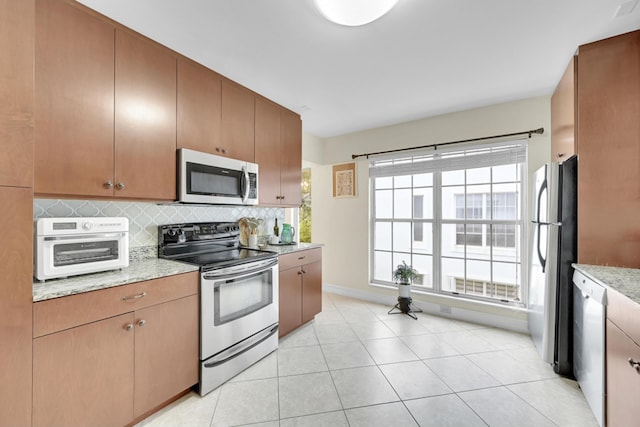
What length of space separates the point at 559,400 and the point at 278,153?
10.0ft

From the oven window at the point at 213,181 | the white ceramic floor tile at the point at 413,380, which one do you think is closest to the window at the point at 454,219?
the white ceramic floor tile at the point at 413,380

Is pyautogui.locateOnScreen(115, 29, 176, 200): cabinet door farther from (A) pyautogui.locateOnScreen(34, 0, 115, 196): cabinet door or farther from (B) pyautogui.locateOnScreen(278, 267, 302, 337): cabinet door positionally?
(B) pyautogui.locateOnScreen(278, 267, 302, 337): cabinet door

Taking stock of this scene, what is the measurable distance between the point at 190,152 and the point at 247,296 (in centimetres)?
122

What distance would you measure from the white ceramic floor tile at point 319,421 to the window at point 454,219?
2297 millimetres

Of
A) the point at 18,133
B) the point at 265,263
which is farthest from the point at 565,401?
the point at 18,133

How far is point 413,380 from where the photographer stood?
2.05 metres

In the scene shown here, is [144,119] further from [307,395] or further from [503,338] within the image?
[503,338]

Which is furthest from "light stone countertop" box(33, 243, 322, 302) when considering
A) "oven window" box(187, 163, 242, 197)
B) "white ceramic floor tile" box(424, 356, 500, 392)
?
"white ceramic floor tile" box(424, 356, 500, 392)

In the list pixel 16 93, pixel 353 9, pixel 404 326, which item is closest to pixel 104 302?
pixel 16 93

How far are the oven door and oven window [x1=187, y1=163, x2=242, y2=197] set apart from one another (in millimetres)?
643

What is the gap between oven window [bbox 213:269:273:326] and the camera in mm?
1974

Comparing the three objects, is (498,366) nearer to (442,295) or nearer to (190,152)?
(442,295)

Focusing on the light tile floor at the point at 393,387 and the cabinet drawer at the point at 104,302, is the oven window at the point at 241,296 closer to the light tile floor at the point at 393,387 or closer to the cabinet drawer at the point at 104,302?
the cabinet drawer at the point at 104,302

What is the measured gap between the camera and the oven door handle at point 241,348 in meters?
1.93
